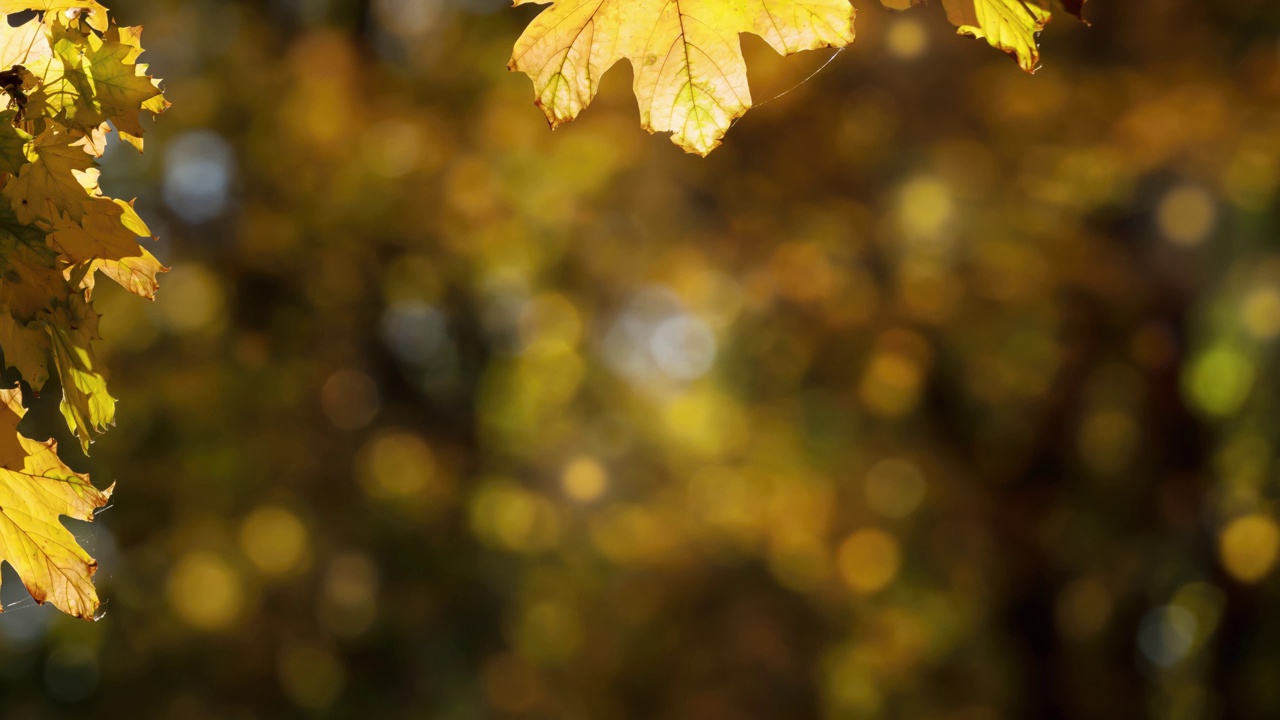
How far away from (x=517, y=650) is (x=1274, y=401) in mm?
5376

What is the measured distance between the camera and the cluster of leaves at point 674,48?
3.99 feet

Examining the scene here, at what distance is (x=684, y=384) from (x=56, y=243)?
6.06 m

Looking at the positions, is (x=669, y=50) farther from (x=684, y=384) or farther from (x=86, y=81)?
(x=684, y=384)

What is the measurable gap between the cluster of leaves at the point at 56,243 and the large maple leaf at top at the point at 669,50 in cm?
53

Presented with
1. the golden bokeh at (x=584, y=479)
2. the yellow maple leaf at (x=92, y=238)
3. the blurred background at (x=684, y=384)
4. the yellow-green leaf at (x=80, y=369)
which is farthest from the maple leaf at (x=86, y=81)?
the golden bokeh at (x=584, y=479)

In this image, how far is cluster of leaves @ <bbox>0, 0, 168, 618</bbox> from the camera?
1151 millimetres

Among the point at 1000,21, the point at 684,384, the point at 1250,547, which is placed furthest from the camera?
the point at 684,384

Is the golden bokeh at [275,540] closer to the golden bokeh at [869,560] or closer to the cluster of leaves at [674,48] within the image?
the golden bokeh at [869,560]

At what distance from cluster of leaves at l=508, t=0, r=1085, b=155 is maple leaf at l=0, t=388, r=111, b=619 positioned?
805 mm

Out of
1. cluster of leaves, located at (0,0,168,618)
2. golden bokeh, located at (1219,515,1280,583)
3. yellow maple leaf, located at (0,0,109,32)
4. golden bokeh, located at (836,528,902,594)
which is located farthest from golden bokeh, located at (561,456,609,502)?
yellow maple leaf, located at (0,0,109,32)

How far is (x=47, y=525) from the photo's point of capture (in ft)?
4.21

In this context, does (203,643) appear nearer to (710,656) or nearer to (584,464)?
(584,464)

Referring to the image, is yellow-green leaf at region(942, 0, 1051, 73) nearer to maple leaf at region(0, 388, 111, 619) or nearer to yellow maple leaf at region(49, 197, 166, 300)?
yellow maple leaf at region(49, 197, 166, 300)

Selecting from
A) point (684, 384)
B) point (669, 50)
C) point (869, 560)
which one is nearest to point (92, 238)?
point (669, 50)
